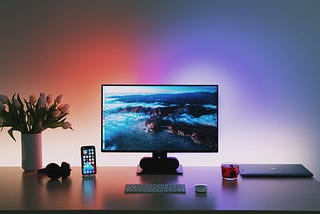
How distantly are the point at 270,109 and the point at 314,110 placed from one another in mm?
265

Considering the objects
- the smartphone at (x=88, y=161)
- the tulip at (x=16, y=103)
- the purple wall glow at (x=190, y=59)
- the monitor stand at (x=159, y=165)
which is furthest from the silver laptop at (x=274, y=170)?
the tulip at (x=16, y=103)

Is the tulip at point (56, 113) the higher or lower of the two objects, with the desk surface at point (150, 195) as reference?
higher

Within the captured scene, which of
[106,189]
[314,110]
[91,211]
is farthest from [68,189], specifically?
[314,110]

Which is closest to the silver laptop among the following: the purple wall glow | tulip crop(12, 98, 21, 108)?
the purple wall glow

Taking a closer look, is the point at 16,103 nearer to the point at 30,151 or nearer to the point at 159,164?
the point at 30,151

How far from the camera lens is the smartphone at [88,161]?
221cm

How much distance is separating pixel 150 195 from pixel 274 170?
2.53ft

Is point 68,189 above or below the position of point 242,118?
below

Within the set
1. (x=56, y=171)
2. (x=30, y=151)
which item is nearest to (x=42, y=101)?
(x=30, y=151)

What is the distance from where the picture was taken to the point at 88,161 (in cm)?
222

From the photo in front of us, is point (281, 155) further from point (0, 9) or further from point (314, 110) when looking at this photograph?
point (0, 9)

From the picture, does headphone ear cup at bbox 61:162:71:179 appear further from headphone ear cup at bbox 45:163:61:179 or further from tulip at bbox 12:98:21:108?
tulip at bbox 12:98:21:108

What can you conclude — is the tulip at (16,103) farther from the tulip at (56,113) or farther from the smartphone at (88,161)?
the smartphone at (88,161)

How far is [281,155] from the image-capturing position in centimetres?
257
